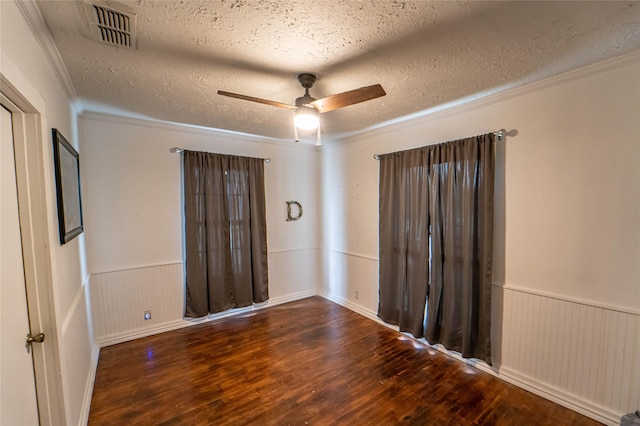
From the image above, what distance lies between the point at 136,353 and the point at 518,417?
346 centimetres

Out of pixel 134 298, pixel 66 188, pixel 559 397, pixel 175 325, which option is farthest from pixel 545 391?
pixel 134 298

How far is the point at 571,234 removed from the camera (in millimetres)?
2096

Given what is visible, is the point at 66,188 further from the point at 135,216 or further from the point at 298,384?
the point at 298,384

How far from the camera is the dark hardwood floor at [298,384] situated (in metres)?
2.04

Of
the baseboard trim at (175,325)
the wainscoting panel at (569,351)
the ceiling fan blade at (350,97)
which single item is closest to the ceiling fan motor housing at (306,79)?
the ceiling fan blade at (350,97)

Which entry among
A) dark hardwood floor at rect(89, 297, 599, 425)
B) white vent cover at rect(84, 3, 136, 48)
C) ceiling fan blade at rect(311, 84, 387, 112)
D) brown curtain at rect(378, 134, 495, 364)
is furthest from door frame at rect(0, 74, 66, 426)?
brown curtain at rect(378, 134, 495, 364)

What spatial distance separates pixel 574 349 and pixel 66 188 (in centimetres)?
386

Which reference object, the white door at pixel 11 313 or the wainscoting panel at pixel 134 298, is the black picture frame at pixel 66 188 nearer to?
the white door at pixel 11 313

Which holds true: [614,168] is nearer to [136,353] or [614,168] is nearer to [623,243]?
[623,243]

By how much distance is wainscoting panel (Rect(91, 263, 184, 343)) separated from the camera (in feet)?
9.83

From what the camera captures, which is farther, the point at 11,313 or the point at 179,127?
the point at 179,127

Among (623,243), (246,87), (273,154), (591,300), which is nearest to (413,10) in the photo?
(246,87)

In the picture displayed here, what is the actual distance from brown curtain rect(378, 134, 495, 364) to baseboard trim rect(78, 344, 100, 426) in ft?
9.42

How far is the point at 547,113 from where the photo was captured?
220 cm
